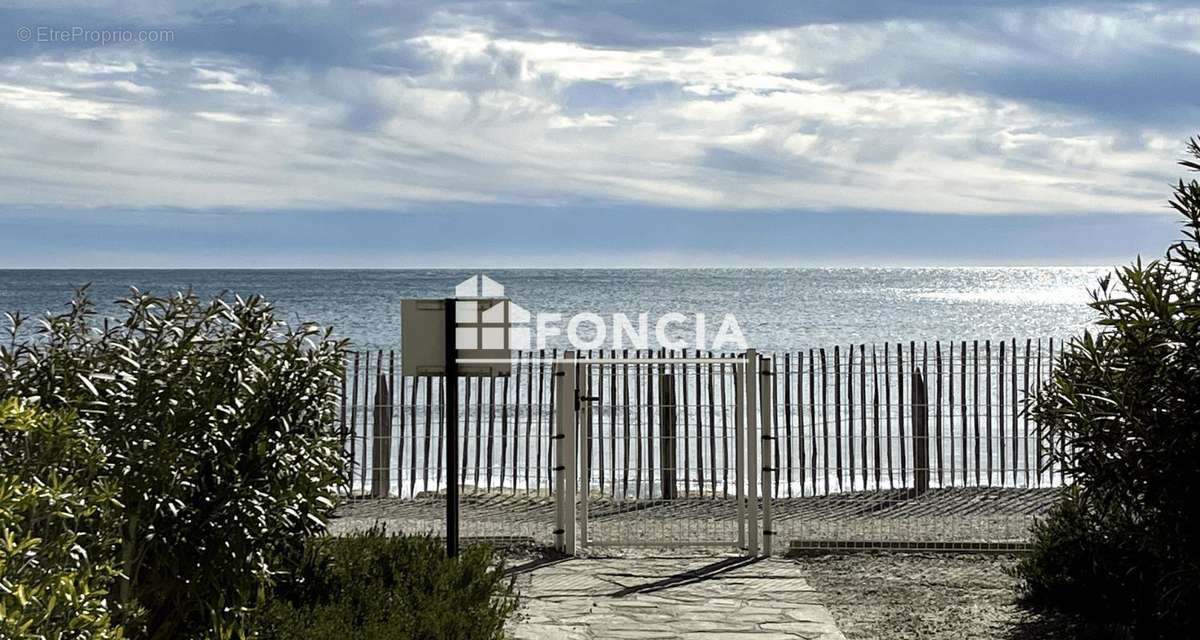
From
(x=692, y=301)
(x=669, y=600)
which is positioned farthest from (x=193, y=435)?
(x=692, y=301)

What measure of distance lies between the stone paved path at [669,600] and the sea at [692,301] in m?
25.4

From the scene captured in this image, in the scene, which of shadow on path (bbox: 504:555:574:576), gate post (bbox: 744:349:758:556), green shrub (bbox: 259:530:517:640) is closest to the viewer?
green shrub (bbox: 259:530:517:640)

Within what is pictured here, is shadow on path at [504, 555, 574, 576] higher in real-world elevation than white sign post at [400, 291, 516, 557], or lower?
lower

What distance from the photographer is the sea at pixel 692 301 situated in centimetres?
4806

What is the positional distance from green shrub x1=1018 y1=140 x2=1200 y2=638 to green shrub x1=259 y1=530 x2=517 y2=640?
2687mm

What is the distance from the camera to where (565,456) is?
8406 millimetres

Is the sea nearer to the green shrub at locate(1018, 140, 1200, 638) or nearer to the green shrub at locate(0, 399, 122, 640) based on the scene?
the green shrub at locate(1018, 140, 1200, 638)

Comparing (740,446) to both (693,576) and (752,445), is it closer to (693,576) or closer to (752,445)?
(752,445)

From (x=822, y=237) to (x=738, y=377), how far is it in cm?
5357

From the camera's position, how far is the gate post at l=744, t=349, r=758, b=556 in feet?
26.8

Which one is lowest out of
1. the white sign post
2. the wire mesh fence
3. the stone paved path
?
the stone paved path

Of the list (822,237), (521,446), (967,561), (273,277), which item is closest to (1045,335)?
(822,237)

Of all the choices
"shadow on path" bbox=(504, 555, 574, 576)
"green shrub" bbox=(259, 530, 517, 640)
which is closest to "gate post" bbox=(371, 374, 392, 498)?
"shadow on path" bbox=(504, 555, 574, 576)

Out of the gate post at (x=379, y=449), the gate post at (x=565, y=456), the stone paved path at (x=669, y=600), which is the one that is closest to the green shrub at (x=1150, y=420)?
the stone paved path at (x=669, y=600)
